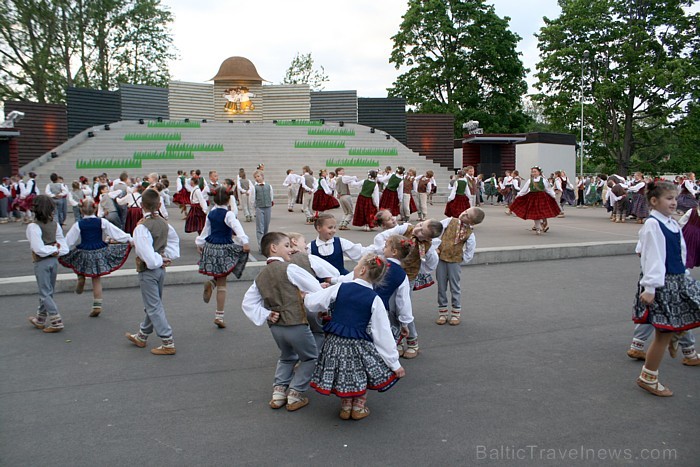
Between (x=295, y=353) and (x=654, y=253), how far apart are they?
276 cm

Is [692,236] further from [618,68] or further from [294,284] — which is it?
[618,68]

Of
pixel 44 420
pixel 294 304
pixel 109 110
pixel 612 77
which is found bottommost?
pixel 44 420

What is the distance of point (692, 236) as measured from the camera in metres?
5.80

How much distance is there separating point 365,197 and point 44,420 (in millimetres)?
11189

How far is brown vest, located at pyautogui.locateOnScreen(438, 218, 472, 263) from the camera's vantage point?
6.53m

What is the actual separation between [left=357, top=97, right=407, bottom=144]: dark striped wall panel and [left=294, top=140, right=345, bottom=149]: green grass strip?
18.9 ft

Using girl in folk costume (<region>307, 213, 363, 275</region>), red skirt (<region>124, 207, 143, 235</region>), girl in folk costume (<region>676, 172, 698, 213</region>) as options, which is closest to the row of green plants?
girl in folk costume (<region>676, 172, 698, 213</region>)

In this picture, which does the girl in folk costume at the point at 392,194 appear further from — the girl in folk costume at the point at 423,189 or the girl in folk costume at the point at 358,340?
the girl in folk costume at the point at 358,340

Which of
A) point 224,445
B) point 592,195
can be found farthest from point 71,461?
point 592,195

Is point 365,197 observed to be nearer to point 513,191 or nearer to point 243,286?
point 243,286

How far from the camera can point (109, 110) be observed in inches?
1383

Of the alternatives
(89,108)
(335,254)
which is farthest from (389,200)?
(89,108)

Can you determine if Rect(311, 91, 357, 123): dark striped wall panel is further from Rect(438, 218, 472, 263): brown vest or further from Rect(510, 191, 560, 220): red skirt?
Rect(438, 218, 472, 263): brown vest

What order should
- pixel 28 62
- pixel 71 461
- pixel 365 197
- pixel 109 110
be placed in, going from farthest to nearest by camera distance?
1. pixel 28 62
2. pixel 109 110
3. pixel 365 197
4. pixel 71 461
